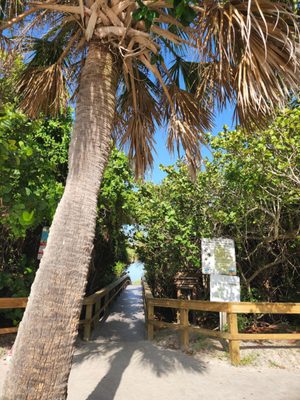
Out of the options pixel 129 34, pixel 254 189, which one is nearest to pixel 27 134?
pixel 129 34

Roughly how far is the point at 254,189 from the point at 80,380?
180 inches

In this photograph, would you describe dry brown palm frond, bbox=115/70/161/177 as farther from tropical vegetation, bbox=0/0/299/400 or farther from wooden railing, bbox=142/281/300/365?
wooden railing, bbox=142/281/300/365

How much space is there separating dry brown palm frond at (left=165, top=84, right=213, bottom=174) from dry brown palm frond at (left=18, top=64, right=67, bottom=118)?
1.66m

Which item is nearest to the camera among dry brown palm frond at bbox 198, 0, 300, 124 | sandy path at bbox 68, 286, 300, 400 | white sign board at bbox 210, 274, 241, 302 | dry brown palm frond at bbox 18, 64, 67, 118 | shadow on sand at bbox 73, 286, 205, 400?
dry brown palm frond at bbox 198, 0, 300, 124

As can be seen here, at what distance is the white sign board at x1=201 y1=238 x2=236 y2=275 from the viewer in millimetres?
5879

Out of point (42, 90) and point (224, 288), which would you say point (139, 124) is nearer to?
point (42, 90)

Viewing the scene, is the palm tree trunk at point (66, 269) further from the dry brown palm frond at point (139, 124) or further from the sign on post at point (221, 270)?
the sign on post at point (221, 270)

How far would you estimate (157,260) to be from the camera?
1023 cm

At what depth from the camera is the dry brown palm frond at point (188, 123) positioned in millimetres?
4660

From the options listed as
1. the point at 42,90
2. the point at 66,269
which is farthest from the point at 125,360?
the point at 42,90

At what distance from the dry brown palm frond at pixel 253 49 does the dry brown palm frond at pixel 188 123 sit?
104cm

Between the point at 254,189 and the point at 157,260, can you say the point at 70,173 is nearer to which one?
the point at 254,189

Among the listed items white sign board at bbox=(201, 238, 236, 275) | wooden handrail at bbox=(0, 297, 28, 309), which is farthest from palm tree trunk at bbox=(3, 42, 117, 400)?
white sign board at bbox=(201, 238, 236, 275)

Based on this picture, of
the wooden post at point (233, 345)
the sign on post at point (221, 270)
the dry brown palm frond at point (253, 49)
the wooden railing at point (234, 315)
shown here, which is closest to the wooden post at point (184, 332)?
the wooden railing at point (234, 315)
